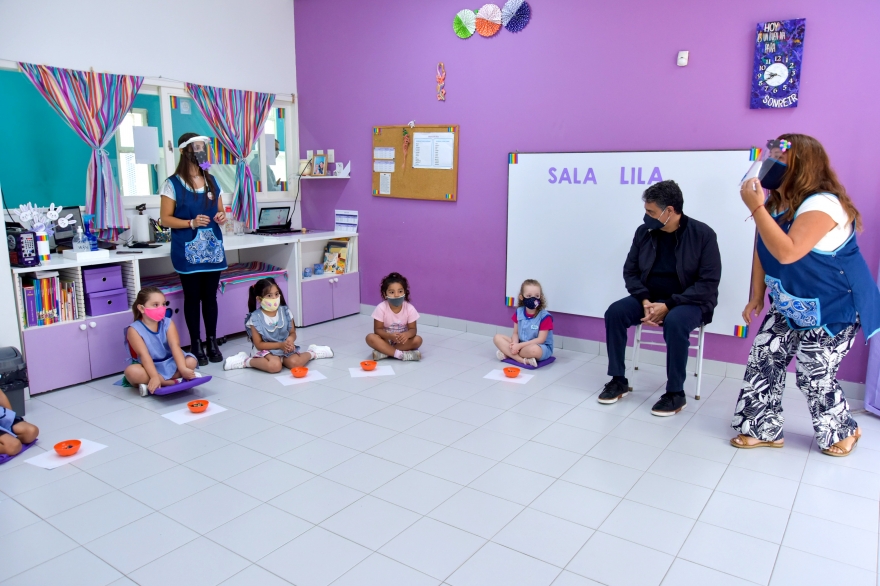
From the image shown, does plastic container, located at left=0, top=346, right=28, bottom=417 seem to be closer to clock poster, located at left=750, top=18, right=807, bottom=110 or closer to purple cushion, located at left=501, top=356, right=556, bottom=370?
purple cushion, located at left=501, top=356, right=556, bottom=370

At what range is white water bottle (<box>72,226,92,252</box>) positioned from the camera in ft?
12.8

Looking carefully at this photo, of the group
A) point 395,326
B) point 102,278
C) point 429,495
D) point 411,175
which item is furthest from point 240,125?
point 429,495

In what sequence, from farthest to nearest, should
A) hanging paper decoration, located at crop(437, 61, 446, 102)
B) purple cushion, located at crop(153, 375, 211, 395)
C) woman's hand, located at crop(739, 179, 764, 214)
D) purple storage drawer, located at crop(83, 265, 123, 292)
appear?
hanging paper decoration, located at crop(437, 61, 446, 102), purple storage drawer, located at crop(83, 265, 123, 292), purple cushion, located at crop(153, 375, 211, 395), woman's hand, located at crop(739, 179, 764, 214)

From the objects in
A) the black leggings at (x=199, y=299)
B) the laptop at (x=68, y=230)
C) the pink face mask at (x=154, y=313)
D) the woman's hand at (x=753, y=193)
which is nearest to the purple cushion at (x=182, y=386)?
the pink face mask at (x=154, y=313)

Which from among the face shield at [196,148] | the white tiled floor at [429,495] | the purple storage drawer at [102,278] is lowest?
the white tiled floor at [429,495]

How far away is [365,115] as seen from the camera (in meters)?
5.43

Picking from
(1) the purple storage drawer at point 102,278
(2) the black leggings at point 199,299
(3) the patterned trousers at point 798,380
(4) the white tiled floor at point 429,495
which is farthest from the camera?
(2) the black leggings at point 199,299

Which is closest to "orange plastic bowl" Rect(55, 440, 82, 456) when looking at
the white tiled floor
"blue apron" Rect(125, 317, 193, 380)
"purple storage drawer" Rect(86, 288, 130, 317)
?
the white tiled floor

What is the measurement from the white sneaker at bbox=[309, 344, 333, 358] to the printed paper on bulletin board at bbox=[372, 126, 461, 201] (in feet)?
5.04

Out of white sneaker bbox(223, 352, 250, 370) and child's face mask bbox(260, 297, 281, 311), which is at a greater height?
child's face mask bbox(260, 297, 281, 311)

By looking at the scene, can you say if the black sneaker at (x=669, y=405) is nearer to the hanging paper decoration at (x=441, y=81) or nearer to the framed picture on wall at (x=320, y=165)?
the hanging paper decoration at (x=441, y=81)

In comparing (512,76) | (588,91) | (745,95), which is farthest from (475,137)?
(745,95)

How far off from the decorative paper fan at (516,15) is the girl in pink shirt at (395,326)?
1.95m

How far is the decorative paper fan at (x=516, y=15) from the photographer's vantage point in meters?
4.50
